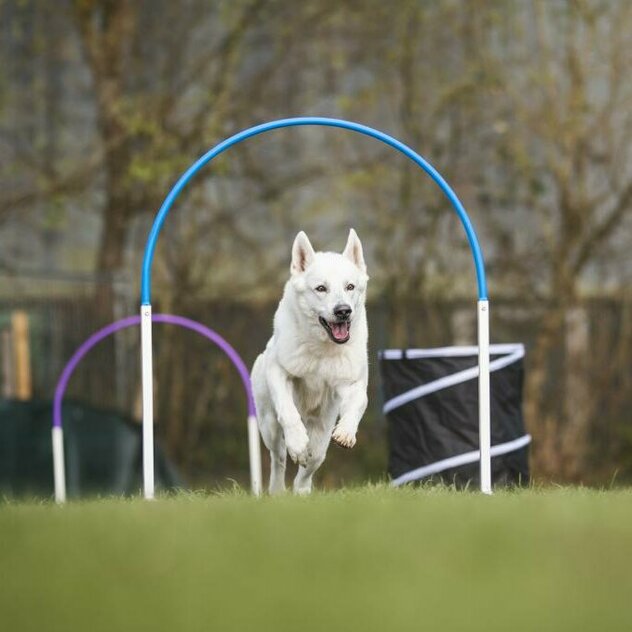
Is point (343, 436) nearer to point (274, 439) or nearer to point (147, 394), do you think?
point (274, 439)

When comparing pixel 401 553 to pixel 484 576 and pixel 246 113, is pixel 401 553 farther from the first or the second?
pixel 246 113

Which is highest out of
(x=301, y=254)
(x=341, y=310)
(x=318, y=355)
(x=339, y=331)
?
(x=301, y=254)

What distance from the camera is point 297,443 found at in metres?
6.78

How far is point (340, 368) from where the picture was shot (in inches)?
279

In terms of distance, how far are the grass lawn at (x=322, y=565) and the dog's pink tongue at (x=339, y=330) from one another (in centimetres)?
82

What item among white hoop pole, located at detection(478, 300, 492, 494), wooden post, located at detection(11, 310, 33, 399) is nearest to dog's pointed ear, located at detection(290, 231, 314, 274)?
white hoop pole, located at detection(478, 300, 492, 494)

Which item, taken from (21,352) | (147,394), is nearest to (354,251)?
(147,394)

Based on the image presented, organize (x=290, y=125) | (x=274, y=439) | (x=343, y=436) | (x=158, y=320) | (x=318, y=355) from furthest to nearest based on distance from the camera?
1. (x=158, y=320)
2. (x=274, y=439)
3. (x=290, y=125)
4. (x=318, y=355)
5. (x=343, y=436)

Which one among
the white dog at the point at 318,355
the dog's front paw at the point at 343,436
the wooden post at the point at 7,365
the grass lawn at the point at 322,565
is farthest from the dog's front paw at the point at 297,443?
the wooden post at the point at 7,365

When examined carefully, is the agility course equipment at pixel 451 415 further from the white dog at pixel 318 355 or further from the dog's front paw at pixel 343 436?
the dog's front paw at pixel 343 436

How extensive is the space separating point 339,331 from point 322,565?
2.04 m

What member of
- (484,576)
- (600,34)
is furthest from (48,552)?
(600,34)

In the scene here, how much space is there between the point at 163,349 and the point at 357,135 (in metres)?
3.11

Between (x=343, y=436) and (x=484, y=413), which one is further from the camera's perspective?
(x=484, y=413)
